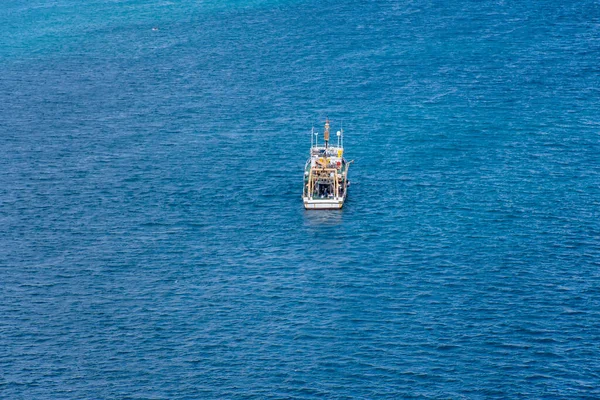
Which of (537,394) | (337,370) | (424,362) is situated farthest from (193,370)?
(537,394)

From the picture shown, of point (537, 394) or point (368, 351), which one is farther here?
point (368, 351)

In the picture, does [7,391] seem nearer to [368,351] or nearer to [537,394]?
[368,351]

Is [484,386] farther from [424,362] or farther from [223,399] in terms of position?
[223,399]

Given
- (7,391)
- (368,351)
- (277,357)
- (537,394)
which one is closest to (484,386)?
(537,394)

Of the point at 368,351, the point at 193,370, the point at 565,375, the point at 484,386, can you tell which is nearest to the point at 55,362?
the point at 193,370

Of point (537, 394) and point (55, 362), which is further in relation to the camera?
point (55, 362)

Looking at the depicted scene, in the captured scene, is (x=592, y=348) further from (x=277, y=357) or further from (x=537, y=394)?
(x=277, y=357)

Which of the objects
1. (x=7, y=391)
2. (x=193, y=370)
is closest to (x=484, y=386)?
(x=193, y=370)
